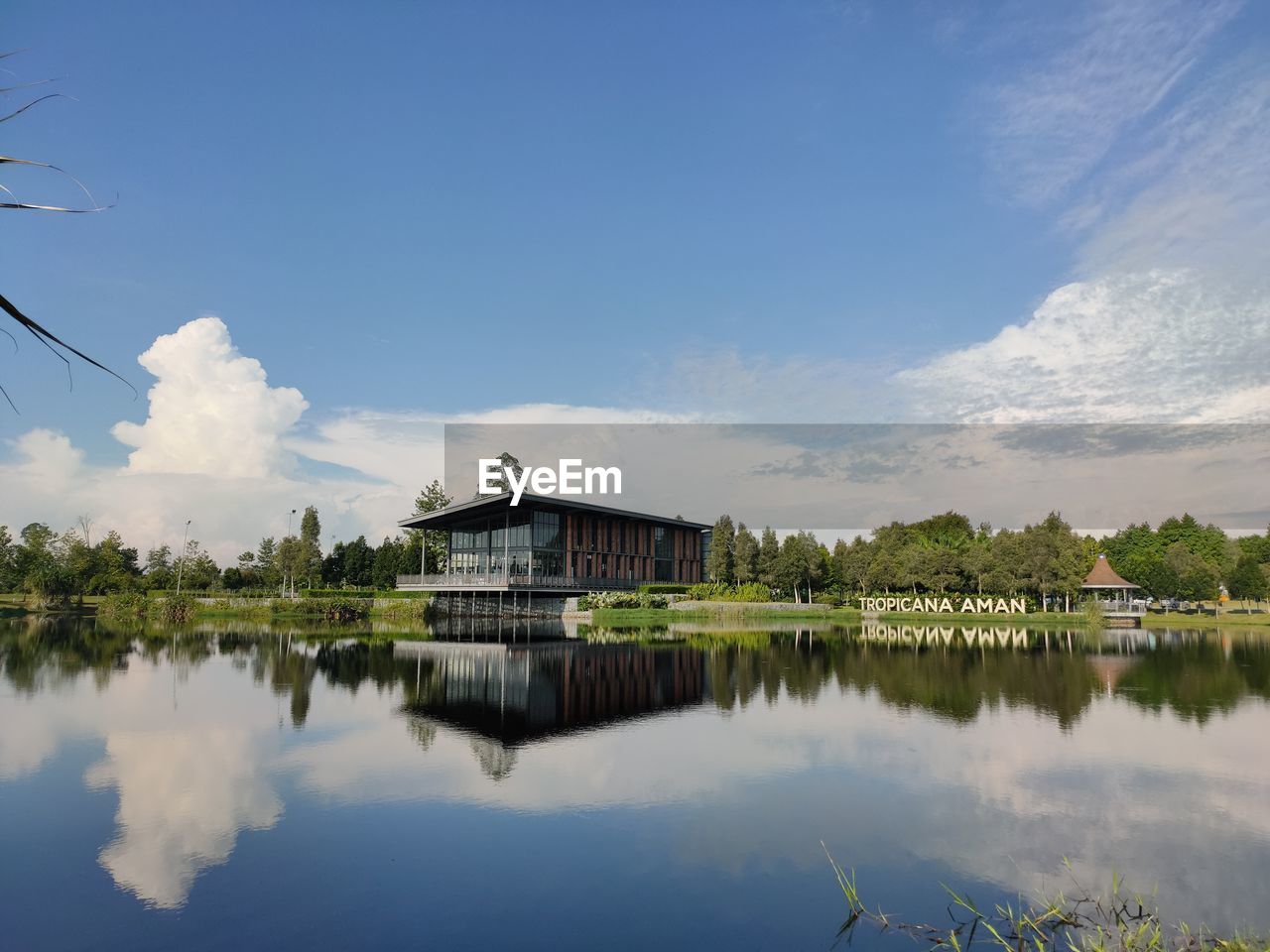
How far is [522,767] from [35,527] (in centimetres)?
7920

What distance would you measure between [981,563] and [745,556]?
57.0 feet

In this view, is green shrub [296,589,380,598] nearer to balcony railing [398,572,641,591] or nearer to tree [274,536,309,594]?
balcony railing [398,572,641,591]

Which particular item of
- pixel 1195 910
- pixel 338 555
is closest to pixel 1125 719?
pixel 1195 910

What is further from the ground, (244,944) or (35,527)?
(35,527)

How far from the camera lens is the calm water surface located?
707 cm

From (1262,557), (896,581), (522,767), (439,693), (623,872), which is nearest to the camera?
(623,872)

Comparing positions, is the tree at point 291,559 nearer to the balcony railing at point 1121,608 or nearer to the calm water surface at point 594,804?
the calm water surface at point 594,804

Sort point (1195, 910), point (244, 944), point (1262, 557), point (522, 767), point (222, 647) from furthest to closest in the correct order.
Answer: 1. point (1262, 557)
2. point (222, 647)
3. point (522, 767)
4. point (1195, 910)
5. point (244, 944)

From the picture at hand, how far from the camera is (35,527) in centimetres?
7062

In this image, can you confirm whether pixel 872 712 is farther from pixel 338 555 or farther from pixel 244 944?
pixel 338 555

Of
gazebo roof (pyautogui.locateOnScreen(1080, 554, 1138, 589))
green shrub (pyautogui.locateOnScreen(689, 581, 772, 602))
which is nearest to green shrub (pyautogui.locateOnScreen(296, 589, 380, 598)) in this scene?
green shrub (pyautogui.locateOnScreen(689, 581, 772, 602))

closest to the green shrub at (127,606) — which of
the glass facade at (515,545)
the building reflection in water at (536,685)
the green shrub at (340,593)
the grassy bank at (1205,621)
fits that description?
the green shrub at (340,593)

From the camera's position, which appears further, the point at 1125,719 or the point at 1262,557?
the point at 1262,557

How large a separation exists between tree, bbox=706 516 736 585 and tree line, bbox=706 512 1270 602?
0.08 metres
